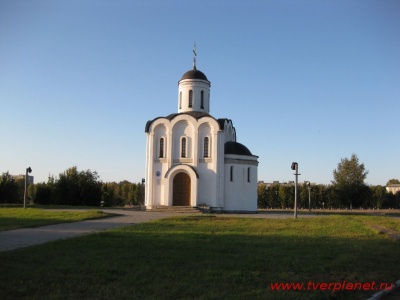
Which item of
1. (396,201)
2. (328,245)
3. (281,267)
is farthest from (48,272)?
(396,201)

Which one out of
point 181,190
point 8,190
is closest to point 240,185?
point 181,190

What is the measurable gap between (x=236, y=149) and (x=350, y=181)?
23.3m

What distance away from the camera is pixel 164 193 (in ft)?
122

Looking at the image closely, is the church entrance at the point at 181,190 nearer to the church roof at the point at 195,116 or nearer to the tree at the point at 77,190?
the church roof at the point at 195,116

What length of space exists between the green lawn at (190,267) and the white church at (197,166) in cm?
2170

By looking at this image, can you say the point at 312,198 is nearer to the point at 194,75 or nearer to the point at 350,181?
the point at 350,181

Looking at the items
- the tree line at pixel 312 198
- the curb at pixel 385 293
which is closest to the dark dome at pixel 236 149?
the curb at pixel 385 293

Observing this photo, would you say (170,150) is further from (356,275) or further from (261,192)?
(261,192)

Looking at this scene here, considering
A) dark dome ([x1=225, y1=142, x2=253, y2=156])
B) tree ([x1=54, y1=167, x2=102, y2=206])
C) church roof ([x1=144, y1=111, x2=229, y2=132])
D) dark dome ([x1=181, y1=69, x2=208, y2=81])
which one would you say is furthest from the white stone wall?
tree ([x1=54, y1=167, x2=102, y2=206])

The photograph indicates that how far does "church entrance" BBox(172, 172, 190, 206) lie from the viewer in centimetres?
3703

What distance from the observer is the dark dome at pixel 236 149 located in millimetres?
37938

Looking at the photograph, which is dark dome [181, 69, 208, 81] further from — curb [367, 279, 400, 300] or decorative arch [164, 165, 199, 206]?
curb [367, 279, 400, 300]

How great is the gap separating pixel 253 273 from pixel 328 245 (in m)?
5.35

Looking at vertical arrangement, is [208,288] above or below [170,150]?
below
